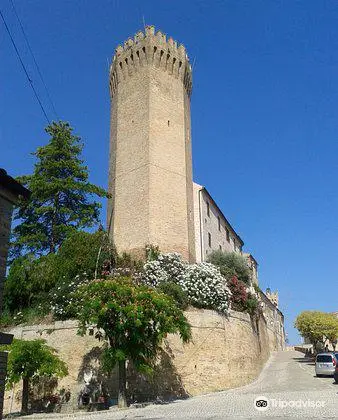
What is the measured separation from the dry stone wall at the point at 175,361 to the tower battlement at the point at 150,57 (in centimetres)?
1792

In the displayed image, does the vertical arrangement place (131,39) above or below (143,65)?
above

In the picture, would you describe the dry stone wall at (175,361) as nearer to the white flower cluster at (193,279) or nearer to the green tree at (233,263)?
the white flower cluster at (193,279)

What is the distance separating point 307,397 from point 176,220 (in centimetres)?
1426

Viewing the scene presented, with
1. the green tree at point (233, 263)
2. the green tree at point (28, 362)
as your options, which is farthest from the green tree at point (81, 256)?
the green tree at point (233, 263)

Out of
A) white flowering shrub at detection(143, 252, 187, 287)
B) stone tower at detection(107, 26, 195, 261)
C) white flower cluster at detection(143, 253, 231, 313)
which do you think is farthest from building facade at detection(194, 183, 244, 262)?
white flower cluster at detection(143, 253, 231, 313)

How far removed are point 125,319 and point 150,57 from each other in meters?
20.7

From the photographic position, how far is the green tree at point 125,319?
16.4 m

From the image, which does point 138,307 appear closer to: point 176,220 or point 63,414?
point 63,414

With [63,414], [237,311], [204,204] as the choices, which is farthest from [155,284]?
[204,204]

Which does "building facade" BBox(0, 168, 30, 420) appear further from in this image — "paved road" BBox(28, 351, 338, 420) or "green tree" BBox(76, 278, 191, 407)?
"green tree" BBox(76, 278, 191, 407)

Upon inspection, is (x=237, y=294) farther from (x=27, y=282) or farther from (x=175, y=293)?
(x=27, y=282)

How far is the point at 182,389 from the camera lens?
19625 millimetres

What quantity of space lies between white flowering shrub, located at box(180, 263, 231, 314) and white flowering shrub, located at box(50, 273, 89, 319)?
5348 mm

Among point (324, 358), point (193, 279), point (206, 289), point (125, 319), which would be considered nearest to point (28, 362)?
point (125, 319)
